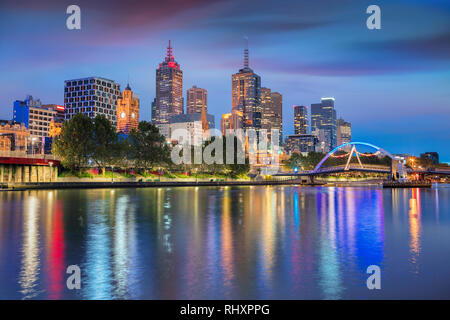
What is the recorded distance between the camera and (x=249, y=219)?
107 ft

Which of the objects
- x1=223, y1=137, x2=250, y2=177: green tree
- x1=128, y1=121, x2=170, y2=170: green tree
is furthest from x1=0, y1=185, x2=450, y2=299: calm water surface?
x1=223, y1=137, x2=250, y2=177: green tree

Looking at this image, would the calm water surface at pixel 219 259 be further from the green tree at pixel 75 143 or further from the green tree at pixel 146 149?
the green tree at pixel 146 149

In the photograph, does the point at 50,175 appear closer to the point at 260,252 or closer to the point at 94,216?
the point at 94,216

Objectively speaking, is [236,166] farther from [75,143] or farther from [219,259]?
[219,259]

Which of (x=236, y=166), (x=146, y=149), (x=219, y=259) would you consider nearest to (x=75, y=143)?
(x=146, y=149)

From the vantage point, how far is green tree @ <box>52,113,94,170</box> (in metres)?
107

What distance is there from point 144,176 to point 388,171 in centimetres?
8963

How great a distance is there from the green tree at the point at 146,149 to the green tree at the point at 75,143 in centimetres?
2358

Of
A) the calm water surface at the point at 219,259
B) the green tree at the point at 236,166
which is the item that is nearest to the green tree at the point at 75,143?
the green tree at the point at 236,166

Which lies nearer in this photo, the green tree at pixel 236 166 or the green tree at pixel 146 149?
the green tree at pixel 146 149

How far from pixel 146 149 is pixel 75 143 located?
32381 millimetres

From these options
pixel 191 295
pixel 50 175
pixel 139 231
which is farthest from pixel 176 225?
pixel 50 175

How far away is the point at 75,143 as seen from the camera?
357 feet

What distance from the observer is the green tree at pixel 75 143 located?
4198 inches
